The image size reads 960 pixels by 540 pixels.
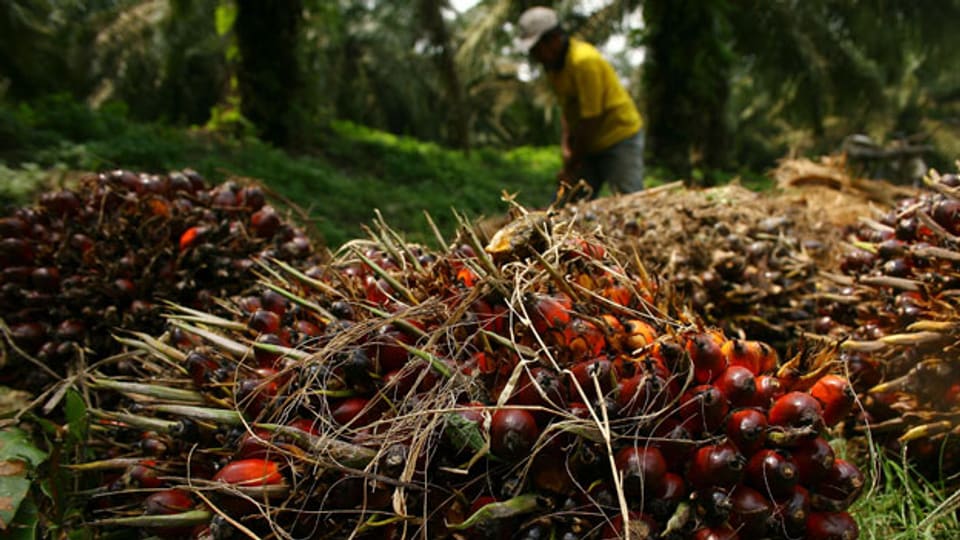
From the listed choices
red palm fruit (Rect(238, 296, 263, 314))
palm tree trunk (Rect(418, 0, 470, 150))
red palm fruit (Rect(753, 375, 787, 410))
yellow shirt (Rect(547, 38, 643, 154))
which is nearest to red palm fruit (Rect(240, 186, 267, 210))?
red palm fruit (Rect(238, 296, 263, 314))

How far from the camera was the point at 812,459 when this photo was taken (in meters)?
1.12

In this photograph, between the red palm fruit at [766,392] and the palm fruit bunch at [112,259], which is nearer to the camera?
the red palm fruit at [766,392]

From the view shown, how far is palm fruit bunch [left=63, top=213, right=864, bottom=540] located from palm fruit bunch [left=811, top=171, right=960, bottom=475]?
50 cm

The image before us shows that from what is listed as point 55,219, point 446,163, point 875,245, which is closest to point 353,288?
point 55,219

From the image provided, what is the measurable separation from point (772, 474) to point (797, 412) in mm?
119

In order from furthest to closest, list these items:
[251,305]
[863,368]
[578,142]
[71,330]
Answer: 1. [578,142]
2. [71,330]
3. [863,368]
4. [251,305]

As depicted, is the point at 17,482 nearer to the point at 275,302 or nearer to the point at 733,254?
the point at 275,302

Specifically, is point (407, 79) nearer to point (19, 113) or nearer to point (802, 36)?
point (802, 36)

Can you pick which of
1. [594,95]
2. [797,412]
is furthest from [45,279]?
[594,95]

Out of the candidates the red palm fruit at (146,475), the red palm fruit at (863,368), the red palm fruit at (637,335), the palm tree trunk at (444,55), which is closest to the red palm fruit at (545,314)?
the red palm fruit at (637,335)

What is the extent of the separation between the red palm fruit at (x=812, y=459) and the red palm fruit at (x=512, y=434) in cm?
46

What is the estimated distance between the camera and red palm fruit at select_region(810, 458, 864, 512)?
3.71 feet

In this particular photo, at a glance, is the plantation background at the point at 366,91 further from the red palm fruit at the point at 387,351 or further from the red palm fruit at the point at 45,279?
the red palm fruit at the point at 387,351

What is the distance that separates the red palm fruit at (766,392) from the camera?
1.18 meters
